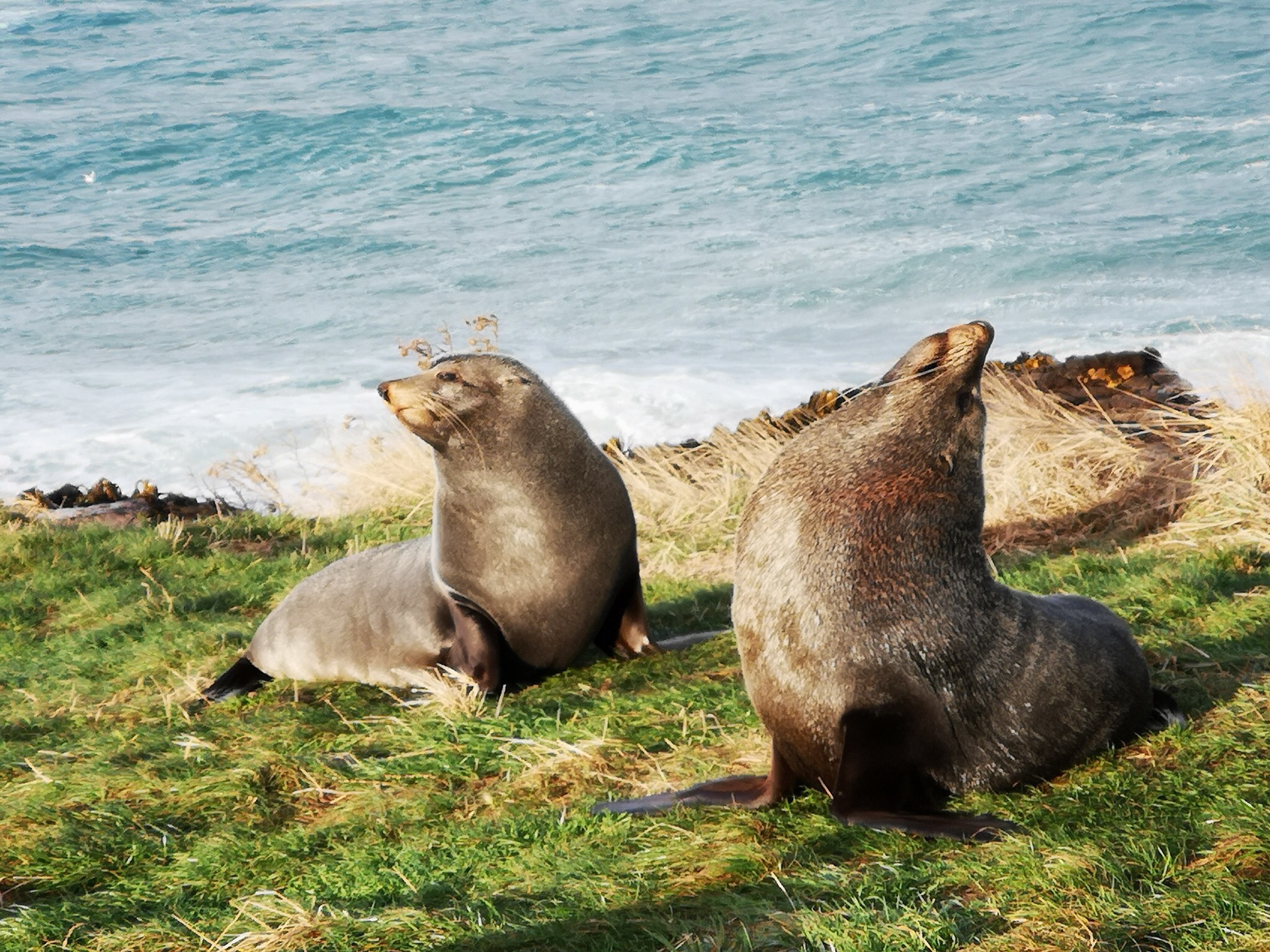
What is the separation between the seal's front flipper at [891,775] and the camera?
3.43 meters

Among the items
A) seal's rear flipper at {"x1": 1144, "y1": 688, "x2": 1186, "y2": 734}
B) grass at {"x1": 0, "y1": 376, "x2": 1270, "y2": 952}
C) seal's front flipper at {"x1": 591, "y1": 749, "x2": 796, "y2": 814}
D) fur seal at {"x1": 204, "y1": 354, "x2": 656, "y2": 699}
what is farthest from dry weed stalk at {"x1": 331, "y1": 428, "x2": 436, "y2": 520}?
seal's rear flipper at {"x1": 1144, "y1": 688, "x2": 1186, "y2": 734}

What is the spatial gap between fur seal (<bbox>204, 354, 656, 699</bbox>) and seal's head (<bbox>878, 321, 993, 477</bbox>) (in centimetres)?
210

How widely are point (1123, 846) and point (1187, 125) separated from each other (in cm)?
2635

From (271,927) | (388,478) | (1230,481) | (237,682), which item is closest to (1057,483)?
(1230,481)

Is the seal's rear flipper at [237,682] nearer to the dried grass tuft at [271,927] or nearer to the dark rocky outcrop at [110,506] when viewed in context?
the dried grass tuft at [271,927]

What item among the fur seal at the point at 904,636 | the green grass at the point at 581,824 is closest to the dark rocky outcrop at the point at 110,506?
the green grass at the point at 581,824

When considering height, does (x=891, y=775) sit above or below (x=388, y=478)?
above

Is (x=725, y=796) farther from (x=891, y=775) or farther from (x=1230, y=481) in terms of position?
(x=1230, y=481)

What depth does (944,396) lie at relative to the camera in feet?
12.6

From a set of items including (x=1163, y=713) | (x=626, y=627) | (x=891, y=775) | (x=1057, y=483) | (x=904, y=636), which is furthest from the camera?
(x=1057, y=483)

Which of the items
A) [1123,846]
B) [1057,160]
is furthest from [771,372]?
[1123,846]

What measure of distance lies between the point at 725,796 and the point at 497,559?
6.99ft

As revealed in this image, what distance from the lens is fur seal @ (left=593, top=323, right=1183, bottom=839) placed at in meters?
3.60

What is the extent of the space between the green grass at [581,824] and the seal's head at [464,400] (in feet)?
3.67
